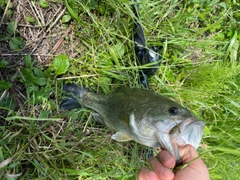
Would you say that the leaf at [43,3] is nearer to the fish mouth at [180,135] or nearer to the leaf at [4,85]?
the leaf at [4,85]

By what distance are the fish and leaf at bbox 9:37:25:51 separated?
1024mm

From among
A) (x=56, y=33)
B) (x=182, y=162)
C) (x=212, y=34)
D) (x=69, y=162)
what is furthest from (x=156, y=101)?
(x=212, y=34)

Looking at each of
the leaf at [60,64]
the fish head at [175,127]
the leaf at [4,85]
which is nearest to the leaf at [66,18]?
the leaf at [60,64]

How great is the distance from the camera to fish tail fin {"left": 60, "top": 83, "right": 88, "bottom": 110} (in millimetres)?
2613

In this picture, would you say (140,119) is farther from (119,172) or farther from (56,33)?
(56,33)

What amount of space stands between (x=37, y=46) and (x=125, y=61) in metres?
→ 0.95

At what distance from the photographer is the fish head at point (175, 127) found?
1.79 metres

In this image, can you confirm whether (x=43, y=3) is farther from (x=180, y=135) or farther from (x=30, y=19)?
(x=180, y=135)

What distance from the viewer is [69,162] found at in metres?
2.49

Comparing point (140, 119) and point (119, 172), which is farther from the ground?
point (140, 119)

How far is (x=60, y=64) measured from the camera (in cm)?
252

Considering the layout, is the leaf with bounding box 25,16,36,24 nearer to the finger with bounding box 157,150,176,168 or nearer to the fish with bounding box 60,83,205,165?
the fish with bounding box 60,83,205,165

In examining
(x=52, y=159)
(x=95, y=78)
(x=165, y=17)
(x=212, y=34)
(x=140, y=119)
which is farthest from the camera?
(x=212, y=34)

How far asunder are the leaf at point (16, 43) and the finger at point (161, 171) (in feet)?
5.52
